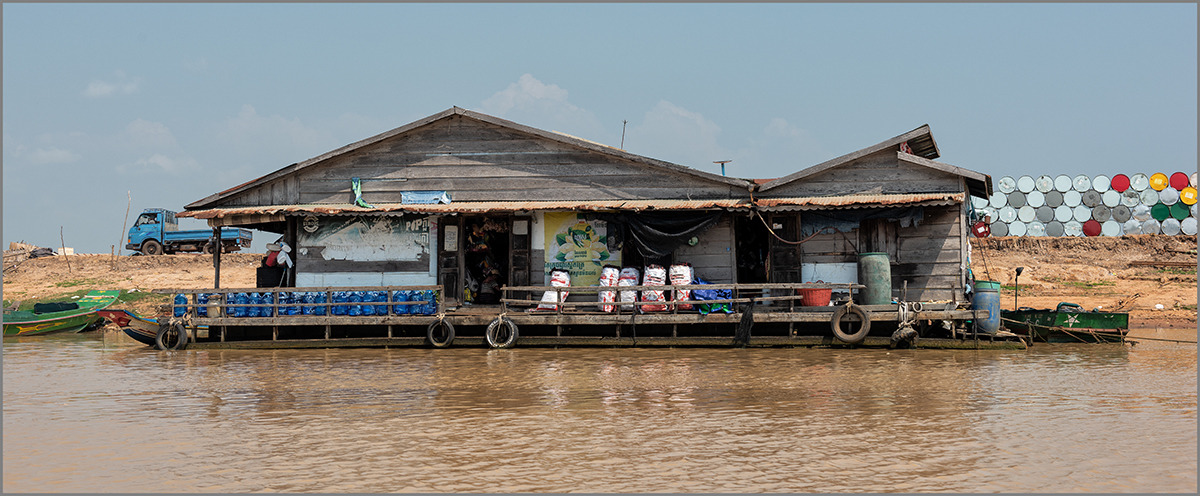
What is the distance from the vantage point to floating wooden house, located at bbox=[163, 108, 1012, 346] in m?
16.5

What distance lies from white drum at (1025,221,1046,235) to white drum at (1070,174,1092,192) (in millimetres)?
1848

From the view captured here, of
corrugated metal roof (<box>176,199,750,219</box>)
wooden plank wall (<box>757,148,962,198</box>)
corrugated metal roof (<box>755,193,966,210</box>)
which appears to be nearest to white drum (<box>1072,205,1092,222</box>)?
wooden plank wall (<box>757,148,962,198</box>)

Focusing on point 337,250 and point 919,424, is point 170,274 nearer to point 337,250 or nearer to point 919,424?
point 337,250

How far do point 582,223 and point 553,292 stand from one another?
1601mm

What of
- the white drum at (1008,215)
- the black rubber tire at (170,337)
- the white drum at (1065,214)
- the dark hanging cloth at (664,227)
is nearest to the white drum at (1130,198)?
the white drum at (1065,214)

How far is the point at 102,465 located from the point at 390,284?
36.0 feet

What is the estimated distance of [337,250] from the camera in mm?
18203

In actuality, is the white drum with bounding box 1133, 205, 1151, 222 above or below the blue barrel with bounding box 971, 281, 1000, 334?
above

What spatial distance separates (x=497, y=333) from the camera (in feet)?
54.1

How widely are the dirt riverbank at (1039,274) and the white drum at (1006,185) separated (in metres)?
2.10

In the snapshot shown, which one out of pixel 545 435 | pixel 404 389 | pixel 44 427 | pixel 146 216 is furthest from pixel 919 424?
pixel 146 216

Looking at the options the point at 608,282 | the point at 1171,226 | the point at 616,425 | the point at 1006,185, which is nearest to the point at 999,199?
the point at 1006,185

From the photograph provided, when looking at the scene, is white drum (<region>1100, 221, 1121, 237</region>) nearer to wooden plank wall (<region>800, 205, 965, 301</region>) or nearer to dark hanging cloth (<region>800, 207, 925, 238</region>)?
wooden plank wall (<region>800, 205, 965, 301</region>)

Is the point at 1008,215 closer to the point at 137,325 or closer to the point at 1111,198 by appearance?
the point at 1111,198
